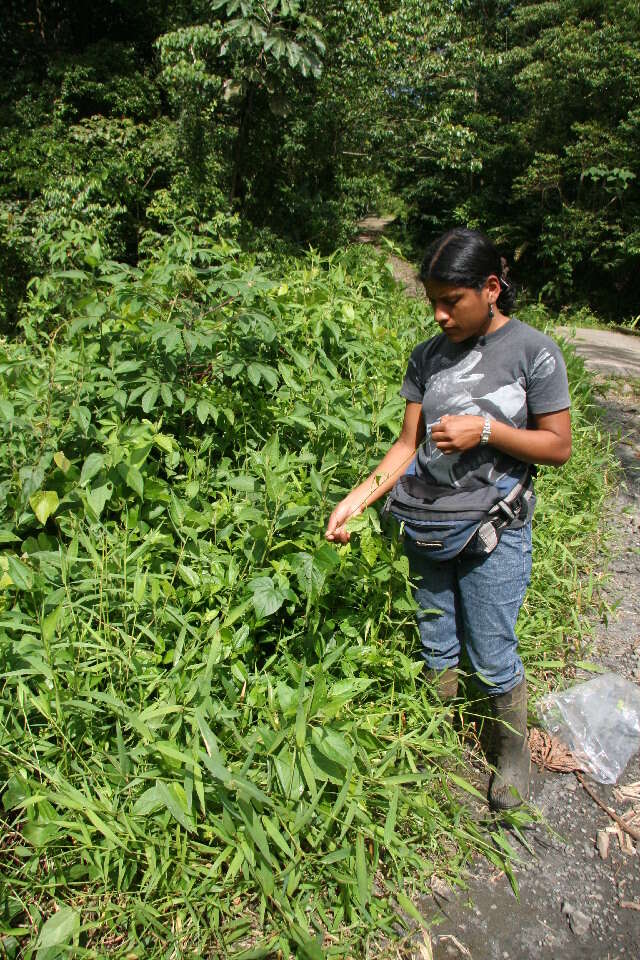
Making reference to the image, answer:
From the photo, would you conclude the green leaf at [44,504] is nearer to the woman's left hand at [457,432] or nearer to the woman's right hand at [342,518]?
the woman's right hand at [342,518]

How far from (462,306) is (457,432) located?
0.32 meters

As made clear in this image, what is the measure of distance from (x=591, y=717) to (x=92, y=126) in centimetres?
851

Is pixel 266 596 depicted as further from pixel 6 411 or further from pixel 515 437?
pixel 6 411

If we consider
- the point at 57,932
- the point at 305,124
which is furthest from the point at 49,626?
the point at 305,124

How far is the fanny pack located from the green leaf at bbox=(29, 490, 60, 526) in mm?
1047

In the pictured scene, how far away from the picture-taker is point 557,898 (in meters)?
1.81

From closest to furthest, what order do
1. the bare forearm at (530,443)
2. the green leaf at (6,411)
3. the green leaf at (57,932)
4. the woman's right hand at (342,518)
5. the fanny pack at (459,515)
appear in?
1. the green leaf at (57,932)
2. the bare forearm at (530,443)
3. the fanny pack at (459,515)
4. the woman's right hand at (342,518)
5. the green leaf at (6,411)

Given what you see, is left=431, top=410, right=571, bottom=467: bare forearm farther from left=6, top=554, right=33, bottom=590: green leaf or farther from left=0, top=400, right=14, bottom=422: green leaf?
left=0, top=400, right=14, bottom=422: green leaf

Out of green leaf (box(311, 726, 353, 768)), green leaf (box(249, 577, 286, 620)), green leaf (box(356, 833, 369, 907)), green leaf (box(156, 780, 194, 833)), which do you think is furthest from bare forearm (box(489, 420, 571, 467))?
green leaf (box(156, 780, 194, 833))

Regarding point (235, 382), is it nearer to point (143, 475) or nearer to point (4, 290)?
point (143, 475)

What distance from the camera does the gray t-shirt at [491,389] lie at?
1.70 metres

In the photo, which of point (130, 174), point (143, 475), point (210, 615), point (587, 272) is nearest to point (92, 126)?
point (130, 174)

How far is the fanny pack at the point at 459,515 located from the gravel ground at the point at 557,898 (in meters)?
0.88

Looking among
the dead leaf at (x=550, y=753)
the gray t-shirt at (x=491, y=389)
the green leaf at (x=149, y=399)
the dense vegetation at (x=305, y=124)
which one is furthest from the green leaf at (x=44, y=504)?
the dense vegetation at (x=305, y=124)
